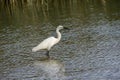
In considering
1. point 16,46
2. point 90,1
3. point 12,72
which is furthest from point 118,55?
point 90,1

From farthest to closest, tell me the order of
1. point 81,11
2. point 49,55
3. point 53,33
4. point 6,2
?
1. point 6,2
2. point 81,11
3. point 53,33
4. point 49,55

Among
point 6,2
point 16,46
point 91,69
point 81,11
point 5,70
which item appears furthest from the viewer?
point 6,2

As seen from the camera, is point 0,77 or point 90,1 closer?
point 0,77

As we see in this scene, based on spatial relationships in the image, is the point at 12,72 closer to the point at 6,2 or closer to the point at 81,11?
the point at 81,11

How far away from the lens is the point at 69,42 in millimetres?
15992

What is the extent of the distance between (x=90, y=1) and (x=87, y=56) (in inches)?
512

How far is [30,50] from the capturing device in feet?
50.2

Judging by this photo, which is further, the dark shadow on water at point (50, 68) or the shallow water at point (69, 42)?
the shallow water at point (69, 42)

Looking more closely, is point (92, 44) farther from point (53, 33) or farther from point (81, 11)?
point (81, 11)

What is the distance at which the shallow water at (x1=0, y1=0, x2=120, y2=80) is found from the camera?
1237cm

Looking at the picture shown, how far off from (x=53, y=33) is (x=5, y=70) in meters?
5.30

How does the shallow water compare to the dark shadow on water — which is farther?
the shallow water

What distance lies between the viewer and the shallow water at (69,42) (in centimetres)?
1237

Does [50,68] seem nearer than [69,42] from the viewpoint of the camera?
Yes
